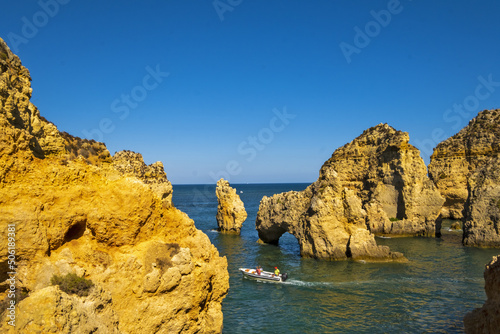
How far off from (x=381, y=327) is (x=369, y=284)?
9.59 metres

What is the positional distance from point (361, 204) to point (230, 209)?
31081mm

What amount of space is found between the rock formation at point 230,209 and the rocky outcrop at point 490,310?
52.7 metres

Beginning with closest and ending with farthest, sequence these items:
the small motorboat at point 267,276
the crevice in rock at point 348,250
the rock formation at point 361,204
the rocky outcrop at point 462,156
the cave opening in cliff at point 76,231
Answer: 1. the cave opening in cliff at point 76,231
2. the small motorboat at point 267,276
3. the crevice in rock at point 348,250
4. the rock formation at point 361,204
5. the rocky outcrop at point 462,156

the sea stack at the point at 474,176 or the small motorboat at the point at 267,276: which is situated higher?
the sea stack at the point at 474,176

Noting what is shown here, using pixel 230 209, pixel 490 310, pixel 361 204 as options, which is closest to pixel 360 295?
pixel 490 310

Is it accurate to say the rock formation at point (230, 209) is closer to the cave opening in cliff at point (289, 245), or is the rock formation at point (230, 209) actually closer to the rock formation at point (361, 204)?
the cave opening in cliff at point (289, 245)

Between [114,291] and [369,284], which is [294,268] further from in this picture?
[114,291]

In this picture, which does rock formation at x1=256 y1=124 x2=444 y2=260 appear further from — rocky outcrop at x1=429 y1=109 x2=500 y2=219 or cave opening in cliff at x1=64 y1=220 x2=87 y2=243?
cave opening in cliff at x1=64 y1=220 x2=87 y2=243

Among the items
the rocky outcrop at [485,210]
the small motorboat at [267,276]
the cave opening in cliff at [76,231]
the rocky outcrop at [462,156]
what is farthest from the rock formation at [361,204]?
the cave opening in cliff at [76,231]

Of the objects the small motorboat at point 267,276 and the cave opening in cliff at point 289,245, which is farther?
the cave opening in cliff at point 289,245

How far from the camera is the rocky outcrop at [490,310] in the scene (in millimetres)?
16016

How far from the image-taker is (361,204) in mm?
46500

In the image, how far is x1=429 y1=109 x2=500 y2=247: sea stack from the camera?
4750 cm

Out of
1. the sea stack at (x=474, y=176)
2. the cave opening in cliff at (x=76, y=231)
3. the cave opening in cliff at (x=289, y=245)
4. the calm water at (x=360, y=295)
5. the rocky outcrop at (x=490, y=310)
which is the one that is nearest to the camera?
the cave opening in cliff at (x=76, y=231)
